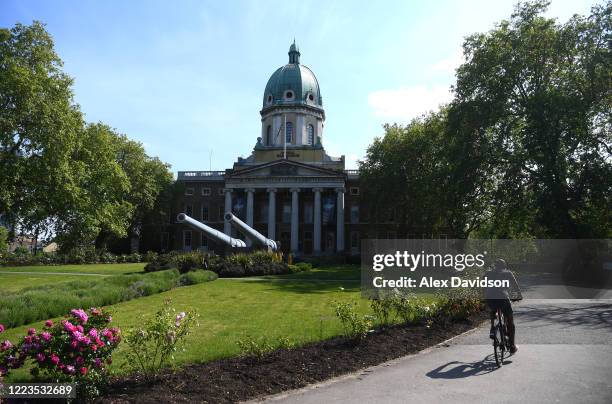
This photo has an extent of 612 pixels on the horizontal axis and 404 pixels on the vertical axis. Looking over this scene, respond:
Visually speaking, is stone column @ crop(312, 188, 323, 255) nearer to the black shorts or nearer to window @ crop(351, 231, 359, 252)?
window @ crop(351, 231, 359, 252)

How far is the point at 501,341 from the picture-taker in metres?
8.58

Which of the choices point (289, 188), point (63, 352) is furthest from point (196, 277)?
point (289, 188)

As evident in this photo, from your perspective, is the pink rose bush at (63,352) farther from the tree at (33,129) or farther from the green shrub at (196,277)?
the tree at (33,129)

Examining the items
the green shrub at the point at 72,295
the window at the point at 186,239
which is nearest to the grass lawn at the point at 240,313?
the green shrub at the point at 72,295

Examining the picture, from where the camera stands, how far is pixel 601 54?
1058 inches

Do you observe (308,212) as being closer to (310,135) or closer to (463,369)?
(310,135)

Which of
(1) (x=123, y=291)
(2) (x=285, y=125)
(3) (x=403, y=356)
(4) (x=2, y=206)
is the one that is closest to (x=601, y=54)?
(3) (x=403, y=356)

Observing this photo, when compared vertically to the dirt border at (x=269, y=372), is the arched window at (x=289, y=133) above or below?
above

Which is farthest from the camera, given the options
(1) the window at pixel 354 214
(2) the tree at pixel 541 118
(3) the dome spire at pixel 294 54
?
(3) the dome spire at pixel 294 54

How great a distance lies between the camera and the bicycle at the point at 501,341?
838cm

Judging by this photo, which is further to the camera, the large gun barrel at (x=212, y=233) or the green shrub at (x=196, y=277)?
the large gun barrel at (x=212, y=233)

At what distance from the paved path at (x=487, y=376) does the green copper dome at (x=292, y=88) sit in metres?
56.1

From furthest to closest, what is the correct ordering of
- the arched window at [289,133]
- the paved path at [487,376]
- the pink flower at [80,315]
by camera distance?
1. the arched window at [289,133]
2. the paved path at [487,376]
3. the pink flower at [80,315]

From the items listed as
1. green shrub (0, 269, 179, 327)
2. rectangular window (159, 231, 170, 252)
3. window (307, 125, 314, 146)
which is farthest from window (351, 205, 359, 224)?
green shrub (0, 269, 179, 327)
